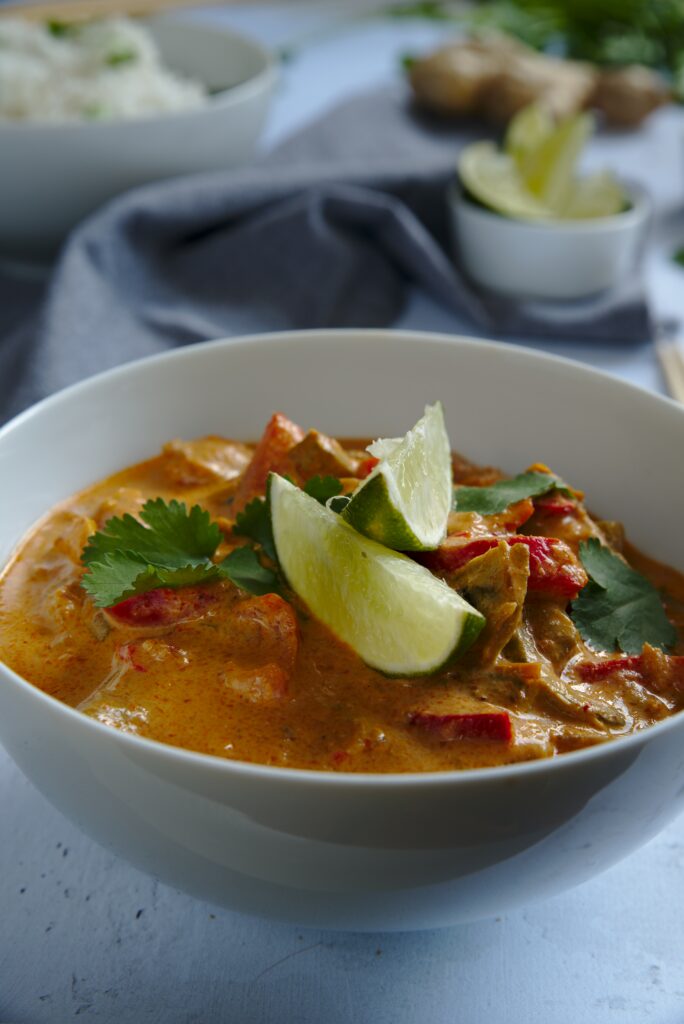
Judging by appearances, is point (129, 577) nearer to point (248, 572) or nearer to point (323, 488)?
point (248, 572)

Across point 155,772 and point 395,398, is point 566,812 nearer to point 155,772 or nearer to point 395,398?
point 155,772

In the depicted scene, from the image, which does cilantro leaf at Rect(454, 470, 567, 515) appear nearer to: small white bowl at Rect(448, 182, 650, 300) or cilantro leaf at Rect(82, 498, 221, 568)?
cilantro leaf at Rect(82, 498, 221, 568)

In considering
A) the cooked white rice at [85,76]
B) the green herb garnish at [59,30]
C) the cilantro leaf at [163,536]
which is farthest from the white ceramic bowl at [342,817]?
the green herb garnish at [59,30]

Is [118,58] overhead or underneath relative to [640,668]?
underneath

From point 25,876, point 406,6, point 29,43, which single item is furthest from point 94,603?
point 406,6

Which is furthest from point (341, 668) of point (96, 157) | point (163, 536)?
point (96, 157)

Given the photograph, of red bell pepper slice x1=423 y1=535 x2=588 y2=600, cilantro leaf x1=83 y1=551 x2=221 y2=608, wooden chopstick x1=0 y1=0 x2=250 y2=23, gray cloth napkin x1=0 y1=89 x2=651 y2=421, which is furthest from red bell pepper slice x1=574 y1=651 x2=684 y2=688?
wooden chopstick x1=0 y1=0 x2=250 y2=23

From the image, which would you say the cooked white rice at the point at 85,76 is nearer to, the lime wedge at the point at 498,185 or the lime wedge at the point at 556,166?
the lime wedge at the point at 498,185
